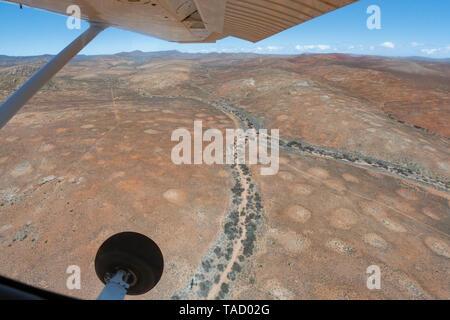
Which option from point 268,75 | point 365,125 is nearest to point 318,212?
point 365,125

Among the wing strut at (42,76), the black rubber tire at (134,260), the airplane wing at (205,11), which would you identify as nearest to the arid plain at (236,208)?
the black rubber tire at (134,260)

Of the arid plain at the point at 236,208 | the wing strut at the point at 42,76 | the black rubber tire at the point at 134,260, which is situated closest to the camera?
the wing strut at the point at 42,76

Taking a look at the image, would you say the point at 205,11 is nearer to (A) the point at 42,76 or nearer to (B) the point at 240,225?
(A) the point at 42,76

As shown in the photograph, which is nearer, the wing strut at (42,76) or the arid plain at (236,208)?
the wing strut at (42,76)

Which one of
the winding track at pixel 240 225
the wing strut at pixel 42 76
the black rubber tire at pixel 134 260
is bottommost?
the winding track at pixel 240 225

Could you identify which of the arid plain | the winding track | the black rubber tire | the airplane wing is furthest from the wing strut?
the winding track

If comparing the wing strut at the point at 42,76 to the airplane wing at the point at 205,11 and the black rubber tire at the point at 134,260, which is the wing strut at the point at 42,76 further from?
the black rubber tire at the point at 134,260

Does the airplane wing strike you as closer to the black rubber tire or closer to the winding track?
the black rubber tire
